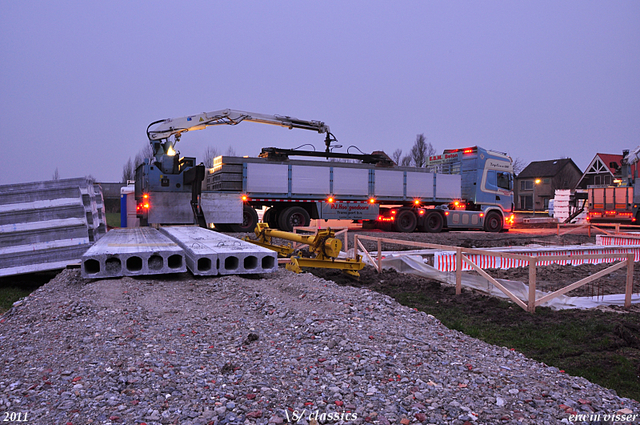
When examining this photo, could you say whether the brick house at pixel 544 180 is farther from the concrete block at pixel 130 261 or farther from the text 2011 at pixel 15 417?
the text 2011 at pixel 15 417

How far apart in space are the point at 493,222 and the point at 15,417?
22056mm

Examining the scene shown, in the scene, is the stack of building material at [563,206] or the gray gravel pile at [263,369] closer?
the gray gravel pile at [263,369]

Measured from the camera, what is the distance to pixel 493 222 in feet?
73.6

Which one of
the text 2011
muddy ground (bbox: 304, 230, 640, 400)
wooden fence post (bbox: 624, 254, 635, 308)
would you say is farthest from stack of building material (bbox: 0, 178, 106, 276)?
wooden fence post (bbox: 624, 254, 635, 308)

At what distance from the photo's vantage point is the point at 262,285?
23.3 ft

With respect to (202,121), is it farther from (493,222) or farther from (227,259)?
(493,222)

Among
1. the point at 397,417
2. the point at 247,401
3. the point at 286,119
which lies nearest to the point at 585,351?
the point at 397,417

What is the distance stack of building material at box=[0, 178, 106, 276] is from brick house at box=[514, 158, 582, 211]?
57.0 m

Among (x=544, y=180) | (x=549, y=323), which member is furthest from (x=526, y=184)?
(x=549, y=323)

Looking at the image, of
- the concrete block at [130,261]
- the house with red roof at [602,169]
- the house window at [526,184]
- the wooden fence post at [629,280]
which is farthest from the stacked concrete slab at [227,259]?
the house window at [526,184]

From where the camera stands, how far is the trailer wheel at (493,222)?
2227 cm

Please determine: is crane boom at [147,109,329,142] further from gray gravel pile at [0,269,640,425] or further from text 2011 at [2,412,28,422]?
text 2011 at [2,412,28,422]

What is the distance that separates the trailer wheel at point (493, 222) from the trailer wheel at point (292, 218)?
30.6 feet

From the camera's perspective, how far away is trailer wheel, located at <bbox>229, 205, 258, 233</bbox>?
697 inches
